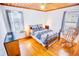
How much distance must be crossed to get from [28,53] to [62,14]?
2.29ft

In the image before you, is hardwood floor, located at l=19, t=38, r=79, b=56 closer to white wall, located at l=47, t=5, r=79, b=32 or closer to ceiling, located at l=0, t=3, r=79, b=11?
white wall, located at l=47, t=5, r=79, b=32

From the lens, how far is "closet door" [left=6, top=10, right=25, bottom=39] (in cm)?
141

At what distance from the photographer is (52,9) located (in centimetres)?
140

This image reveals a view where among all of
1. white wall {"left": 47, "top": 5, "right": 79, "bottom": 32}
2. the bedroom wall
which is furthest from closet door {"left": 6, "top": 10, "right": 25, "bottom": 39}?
white wall {"left": 47, "top": 5, "right": 79, "bottom": 32}

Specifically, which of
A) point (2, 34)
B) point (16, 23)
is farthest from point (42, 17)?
point (2, 34)

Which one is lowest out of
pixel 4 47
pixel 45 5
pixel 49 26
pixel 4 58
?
pixel 4 58

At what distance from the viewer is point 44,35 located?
1.46 meters

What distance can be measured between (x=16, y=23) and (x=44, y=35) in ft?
1.34

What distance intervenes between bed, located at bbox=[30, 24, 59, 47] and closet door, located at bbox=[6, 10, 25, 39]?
0.14m

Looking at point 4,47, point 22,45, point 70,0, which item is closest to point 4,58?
point 4,47

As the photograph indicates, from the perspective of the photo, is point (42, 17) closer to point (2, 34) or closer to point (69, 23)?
point (69, 23)

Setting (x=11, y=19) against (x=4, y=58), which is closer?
(x=11, y=19)

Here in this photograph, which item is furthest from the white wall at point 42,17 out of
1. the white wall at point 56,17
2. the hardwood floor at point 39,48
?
the hardwood floor at point 39,48

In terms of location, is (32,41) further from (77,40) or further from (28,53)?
(77,40)
